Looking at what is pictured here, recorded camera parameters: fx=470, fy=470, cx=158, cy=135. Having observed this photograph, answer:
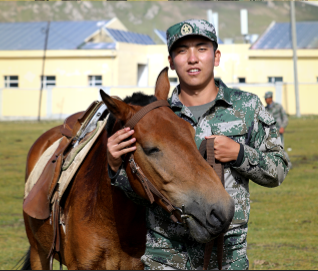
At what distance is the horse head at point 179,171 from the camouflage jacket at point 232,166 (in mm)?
178

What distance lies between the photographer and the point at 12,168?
13.4 meters

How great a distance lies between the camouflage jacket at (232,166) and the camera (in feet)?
8.65

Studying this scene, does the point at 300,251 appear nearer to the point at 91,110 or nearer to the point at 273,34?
the point at 91,110

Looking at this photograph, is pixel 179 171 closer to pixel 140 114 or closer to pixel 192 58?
pixel 140 114

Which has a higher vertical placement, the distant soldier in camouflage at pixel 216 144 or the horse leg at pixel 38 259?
the distant soldier in camouflage at pixel 216 144

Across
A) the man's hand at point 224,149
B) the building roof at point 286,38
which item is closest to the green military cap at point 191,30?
the man's hand at point 224,149

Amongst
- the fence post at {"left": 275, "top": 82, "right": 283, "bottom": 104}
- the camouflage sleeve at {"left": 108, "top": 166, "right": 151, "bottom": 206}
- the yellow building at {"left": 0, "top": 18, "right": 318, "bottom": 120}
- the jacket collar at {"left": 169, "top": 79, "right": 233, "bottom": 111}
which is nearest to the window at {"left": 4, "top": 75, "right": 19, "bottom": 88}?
the yellow building at {"left": 0, "top": 18, "right": 318, "bottom": 120}

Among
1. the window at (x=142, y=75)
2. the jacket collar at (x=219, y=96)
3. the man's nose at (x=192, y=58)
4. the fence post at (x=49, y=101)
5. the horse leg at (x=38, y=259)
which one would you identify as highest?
the window at (x=142, y=75)

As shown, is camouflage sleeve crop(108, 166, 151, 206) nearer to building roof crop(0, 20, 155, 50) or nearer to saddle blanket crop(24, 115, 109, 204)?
saddle blanket crop(24, 115, 109, 204)

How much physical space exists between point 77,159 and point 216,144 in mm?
1374

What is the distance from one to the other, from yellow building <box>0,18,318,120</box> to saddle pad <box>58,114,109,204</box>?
2837cm

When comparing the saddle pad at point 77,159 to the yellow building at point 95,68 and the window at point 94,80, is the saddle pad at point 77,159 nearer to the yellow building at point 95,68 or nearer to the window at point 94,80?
the yellow building at point 95,68

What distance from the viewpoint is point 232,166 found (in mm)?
2607

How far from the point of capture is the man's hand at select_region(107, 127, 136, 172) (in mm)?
2541
